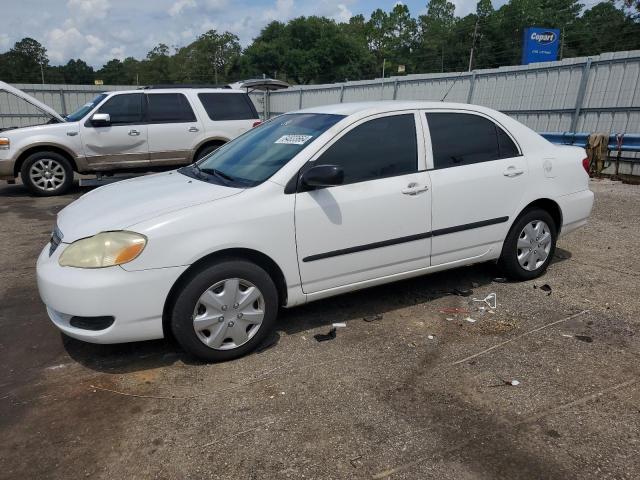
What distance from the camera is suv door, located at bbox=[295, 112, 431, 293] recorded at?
142 inches

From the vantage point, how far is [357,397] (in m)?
3.02

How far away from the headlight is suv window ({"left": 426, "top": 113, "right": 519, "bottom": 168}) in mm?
2350

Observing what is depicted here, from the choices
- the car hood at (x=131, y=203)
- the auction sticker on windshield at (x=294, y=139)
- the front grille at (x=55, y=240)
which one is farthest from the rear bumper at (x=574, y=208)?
the front grille at (x=55, y=240)

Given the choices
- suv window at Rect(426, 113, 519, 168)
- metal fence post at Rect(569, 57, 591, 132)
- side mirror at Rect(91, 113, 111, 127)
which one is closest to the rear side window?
side mirror at Rect(91, 113, 111, 127)

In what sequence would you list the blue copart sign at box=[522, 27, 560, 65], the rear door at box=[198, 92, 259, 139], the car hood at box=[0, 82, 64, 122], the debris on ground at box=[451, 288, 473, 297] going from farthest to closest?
the blue copart sign at box=[522, 27, 560, 65] < the rear door at box=[198, 92, 259, 139] < the car hood at box=[0, 82, 64, 122] < the debris on ground at box=[451, 288, 473, 297]

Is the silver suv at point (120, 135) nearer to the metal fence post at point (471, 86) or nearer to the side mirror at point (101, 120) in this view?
the side mirror at point (101, 120)

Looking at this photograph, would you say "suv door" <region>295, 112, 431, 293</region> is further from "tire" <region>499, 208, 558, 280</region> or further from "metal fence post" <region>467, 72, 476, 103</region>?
"metal fence post" <region>467, 72, 476, 103</region>

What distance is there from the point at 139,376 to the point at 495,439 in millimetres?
2163

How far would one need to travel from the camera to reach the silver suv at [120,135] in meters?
9.13

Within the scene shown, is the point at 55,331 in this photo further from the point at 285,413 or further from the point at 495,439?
the point at 495,439

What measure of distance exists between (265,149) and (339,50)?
80614 mm

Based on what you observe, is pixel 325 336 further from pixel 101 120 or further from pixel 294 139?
pixel 101 120

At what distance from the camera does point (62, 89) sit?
1997 centimetres

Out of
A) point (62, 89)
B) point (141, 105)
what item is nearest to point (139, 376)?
point (141, 105)
